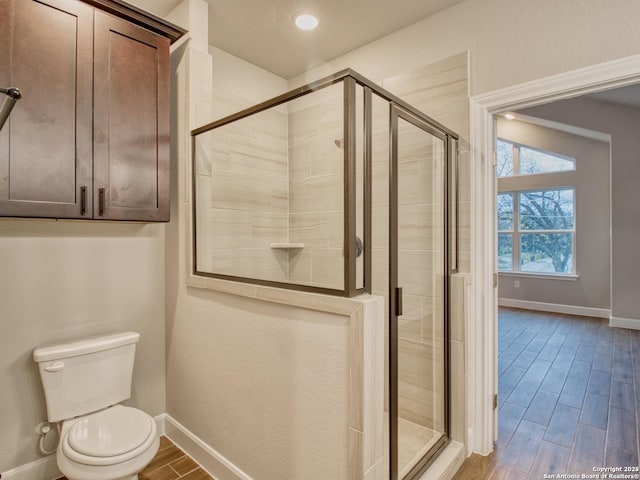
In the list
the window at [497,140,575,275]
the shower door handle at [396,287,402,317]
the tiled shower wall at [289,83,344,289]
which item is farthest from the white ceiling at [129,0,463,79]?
the window at [497,140,575,275]

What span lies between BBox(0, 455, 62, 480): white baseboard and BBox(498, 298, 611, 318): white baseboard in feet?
20.6

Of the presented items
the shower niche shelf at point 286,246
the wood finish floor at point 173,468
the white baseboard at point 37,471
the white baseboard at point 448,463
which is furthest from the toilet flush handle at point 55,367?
the white baseboard at point 448,463

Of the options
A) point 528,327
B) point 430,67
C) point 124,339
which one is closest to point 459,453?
point 124,339

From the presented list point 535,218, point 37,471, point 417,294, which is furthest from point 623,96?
point 37,471

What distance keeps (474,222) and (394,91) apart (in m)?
1.03

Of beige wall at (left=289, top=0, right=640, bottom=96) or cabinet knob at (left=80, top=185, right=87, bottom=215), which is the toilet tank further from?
beige wall at (left=289, top=0, right=640, bottom=96)

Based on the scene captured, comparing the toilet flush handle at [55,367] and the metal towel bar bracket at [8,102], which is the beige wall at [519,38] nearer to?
the metal towel bar bracket at [8,102]

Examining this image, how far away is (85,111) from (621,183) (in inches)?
236

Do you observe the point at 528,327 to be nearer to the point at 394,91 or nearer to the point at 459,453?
the point at 459,453

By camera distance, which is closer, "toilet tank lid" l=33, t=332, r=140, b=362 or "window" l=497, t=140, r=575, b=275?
"toilet tank lid" l=33, t=332, r=140, b=362

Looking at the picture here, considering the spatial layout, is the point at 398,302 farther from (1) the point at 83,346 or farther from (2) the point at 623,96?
(2) the point at 623,96

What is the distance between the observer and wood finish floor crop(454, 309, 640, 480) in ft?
6.55

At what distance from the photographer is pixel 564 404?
265 centimetres

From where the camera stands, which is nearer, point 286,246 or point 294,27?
point 294,27
